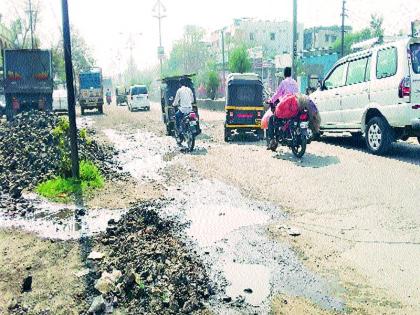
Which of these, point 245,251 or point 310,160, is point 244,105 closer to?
point 310,160

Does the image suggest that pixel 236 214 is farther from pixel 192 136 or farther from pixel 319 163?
pixel 192 136

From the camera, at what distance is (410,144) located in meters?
10.4

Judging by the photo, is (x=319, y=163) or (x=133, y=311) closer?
(x=133, y=311)

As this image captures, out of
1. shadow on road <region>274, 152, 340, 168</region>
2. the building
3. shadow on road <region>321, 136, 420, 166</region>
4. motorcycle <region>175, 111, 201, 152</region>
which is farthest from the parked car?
the building

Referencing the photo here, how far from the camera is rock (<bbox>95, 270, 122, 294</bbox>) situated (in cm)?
341

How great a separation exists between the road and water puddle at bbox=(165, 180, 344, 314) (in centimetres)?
10

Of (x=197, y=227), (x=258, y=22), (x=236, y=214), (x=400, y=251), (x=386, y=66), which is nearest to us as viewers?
(x=400, y=251)

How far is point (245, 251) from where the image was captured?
4.23 metres

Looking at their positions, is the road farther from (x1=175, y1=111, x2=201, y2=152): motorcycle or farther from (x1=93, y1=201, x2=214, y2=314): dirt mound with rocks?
(x1=93, y1=201, x2=214, y2=314): dirt mound with rocks

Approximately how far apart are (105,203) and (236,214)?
6.77 feet

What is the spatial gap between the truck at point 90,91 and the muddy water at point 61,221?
938 inches

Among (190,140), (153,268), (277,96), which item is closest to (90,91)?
→ (190,140)

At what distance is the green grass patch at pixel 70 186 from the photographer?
22.1 feet

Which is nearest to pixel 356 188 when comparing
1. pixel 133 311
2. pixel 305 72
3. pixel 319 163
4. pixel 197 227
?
pixel 319 163
